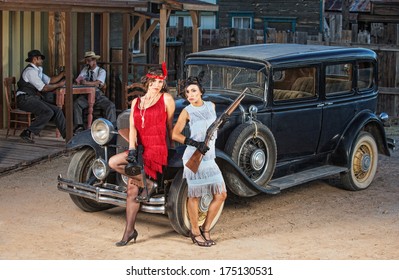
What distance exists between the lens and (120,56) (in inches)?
733

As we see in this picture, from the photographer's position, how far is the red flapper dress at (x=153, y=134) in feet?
29.9

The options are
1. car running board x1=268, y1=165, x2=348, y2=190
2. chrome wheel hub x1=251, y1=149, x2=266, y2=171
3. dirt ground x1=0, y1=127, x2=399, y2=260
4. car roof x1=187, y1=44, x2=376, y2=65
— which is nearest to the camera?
dirt ground x1=0, y1=127, x2=399, y2=260

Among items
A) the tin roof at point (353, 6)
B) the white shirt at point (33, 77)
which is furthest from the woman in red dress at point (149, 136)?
the tin roof at point (353, 6)

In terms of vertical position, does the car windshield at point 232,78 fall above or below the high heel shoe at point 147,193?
above

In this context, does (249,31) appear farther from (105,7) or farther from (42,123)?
(42,123)

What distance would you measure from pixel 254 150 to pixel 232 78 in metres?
1.18

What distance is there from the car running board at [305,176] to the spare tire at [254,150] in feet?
0.86

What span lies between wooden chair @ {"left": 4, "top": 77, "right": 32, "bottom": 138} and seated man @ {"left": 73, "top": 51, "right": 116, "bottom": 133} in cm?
84

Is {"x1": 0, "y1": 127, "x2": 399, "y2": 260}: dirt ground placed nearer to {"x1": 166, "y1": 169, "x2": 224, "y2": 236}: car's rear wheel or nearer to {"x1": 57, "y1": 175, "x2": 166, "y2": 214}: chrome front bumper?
{"x1": 166, "y1": 169, "x2": 224, "y2": 236}: car's rear wheel

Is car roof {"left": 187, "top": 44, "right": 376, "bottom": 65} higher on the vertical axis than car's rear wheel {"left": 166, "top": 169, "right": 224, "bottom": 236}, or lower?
higher

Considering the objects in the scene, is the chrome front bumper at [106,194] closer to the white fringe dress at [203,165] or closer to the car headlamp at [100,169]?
the car headlamp at [100,169]

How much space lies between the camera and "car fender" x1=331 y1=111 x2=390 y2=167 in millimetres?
11547

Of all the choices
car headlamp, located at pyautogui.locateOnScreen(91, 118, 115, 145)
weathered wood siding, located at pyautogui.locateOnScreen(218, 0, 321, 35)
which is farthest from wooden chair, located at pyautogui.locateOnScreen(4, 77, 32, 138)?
weathered wood siding, located at pyautogui.locateOnScreen(218, 0, 321, 35)

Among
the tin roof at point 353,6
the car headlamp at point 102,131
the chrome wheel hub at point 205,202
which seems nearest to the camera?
the chrome wheel hub at point 205,202
